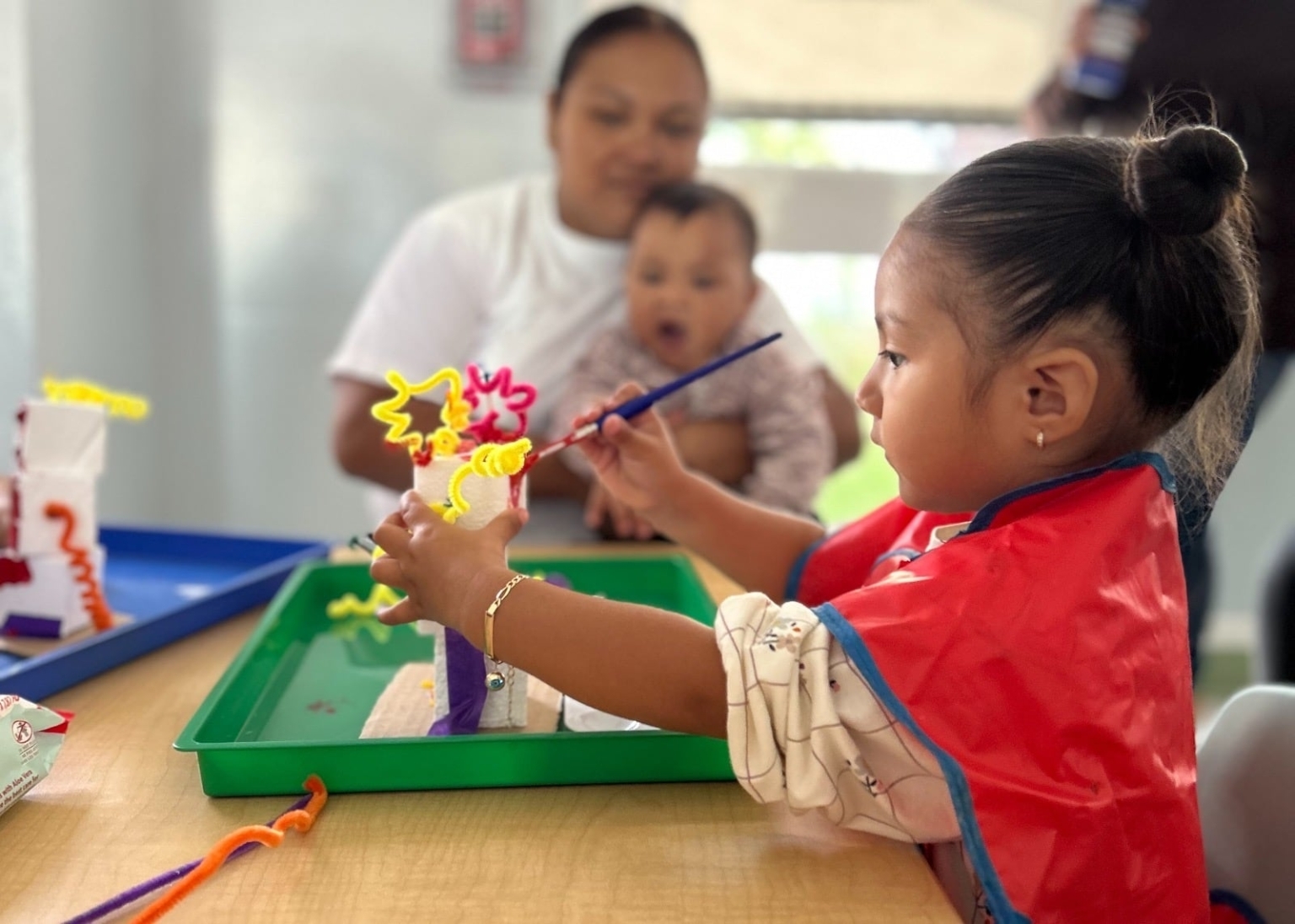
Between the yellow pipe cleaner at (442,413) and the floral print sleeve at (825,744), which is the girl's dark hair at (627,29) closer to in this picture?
the yellow pipe cleaner at (442,413)

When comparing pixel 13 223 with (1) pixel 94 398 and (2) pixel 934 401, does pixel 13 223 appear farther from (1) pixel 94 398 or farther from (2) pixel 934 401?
(2) pixel 934 401

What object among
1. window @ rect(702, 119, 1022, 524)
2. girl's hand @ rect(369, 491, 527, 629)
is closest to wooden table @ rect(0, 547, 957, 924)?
girl's hand @ rect(369, 491, 527, 629)

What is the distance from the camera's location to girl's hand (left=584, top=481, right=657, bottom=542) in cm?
136

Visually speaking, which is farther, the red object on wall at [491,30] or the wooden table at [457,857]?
the red object on wall at [491,30]

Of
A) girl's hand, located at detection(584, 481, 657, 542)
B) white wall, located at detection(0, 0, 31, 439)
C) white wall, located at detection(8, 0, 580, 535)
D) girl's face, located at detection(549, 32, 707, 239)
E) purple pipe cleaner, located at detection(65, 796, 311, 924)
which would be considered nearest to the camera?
purple pipe cleaner, located at detection(65, 796, 311, 924)

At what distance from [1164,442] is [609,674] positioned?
41cm

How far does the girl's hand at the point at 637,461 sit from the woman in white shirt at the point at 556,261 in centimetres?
55

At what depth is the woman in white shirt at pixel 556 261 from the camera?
A: 5.24 ft

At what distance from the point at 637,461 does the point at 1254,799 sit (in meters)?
0.53

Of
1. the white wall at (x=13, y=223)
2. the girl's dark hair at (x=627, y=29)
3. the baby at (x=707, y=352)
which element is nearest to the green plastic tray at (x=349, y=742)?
the baby at (x=707, y=352)

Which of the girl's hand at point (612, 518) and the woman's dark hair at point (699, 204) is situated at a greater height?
the woman's dark hair at point (699, 204)

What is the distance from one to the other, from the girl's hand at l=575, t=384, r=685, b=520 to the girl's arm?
30 centimetres

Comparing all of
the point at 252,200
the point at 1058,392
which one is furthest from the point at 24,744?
the point at 252,200

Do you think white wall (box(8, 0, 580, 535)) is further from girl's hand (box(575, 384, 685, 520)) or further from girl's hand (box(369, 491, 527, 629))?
girl's hand (box(369, 491, 527, 629))
